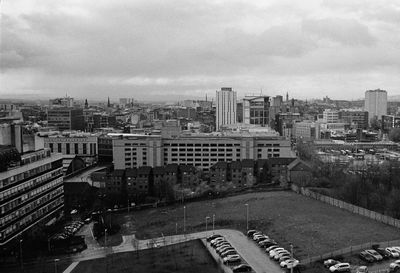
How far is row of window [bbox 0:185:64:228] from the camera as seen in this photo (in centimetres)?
1685

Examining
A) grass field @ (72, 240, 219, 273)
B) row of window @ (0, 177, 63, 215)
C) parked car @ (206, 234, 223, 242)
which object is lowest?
grass field @ (72, 240, 219, 273)

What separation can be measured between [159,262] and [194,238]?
249 centimetres

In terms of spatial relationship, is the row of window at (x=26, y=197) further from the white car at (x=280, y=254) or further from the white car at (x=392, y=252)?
the white car at (x=392, y=252)

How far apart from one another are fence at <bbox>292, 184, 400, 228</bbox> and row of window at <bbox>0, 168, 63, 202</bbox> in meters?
11.1

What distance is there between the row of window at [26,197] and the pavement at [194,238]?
253 cm

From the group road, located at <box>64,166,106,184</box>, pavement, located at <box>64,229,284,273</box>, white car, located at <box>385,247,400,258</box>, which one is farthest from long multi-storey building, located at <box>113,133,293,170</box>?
white car, located at <box>385,247,400,258</box>

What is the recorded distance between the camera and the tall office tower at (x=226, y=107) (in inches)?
3014

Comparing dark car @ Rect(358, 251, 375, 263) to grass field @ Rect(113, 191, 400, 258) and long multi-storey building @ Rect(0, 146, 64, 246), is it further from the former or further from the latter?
long multi-storey building @ Rect(0, 146, 64, 246)

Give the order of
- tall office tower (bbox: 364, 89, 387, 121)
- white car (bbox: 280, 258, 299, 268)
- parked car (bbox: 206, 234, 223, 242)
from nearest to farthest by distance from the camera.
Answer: white car (bbox: 280, 258, 299, 268), parked car (bbox: 206, 234, 223, 242), tall office tower (bbox: 364, 89, 387, 121)

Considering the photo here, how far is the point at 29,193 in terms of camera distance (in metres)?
18.7

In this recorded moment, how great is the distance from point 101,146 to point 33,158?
19.1 metres

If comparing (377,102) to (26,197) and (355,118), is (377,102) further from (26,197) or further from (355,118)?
(26,197)

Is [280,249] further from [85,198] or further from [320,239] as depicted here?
[85,198]

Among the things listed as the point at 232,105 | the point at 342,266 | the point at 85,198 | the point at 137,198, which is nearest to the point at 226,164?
the point at 137,198
